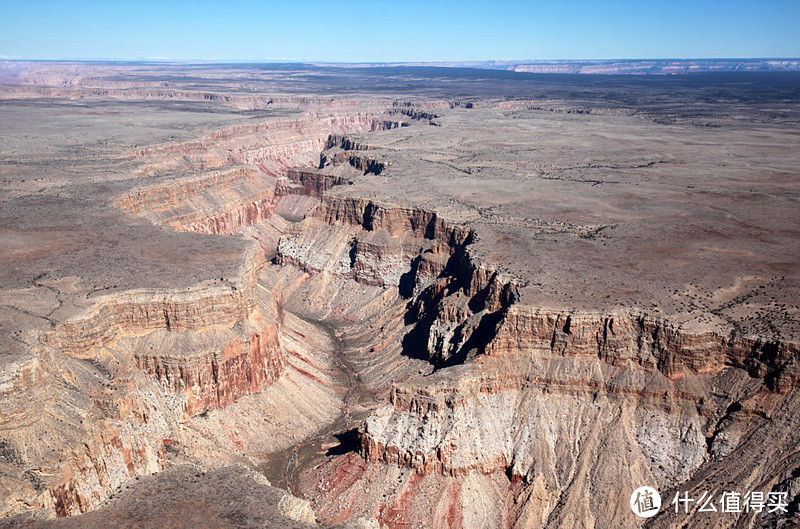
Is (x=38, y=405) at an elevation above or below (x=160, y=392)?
above

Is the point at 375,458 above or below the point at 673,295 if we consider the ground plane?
below

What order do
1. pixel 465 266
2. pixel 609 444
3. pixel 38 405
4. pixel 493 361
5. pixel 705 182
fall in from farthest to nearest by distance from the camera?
1. pixel 705 182
2. pixel 465 266
3. pixel 493 361
4. pixel 609 444
5. pixel 38 405

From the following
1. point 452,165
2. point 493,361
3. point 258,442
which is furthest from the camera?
point 452,165

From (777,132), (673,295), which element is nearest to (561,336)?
(673,295)

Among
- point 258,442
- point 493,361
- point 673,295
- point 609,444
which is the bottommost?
point 258,442

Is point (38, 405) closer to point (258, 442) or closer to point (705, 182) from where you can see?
point (258, 442)

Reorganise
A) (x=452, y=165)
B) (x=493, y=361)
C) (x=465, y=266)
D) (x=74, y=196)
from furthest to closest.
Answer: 1. (x=452, y=165)
2. (x=74, y=196)
3. (x=465, y=266)
4. (x=493, y=361)

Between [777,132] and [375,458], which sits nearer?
[375,458]

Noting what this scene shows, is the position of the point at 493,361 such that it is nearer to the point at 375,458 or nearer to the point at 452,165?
the point at 375,458

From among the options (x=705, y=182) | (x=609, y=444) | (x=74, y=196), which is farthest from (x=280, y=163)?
(x=609, y=444)
